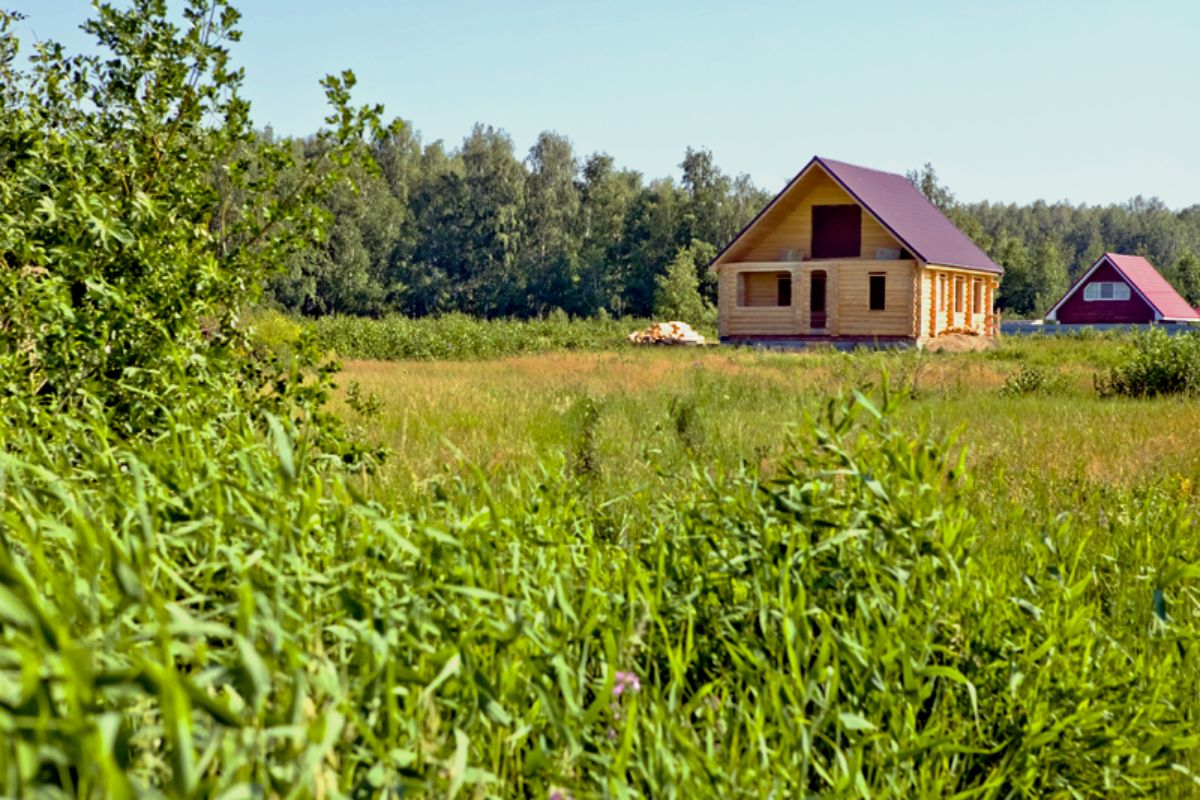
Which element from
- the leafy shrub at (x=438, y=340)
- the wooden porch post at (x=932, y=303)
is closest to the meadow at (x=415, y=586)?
the leafy shrub at (x=438, y=340)

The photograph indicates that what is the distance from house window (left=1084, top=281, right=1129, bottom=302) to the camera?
51.5 meters

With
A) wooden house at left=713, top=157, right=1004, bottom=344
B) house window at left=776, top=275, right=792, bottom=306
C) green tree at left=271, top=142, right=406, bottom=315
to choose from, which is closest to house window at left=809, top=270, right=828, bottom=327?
house window at left=776, top=275, right=792, bottom=306

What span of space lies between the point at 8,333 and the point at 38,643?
3.69 m

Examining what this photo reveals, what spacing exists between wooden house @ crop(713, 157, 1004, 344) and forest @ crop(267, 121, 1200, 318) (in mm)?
31256

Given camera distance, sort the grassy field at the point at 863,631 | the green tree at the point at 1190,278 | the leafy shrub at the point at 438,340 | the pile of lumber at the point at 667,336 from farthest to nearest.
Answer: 1. the green tree at the point at 1190,278
2. the pile of lumber at the point at 667,336
3. the leafy shrub at the point at 438,340
4. the grassy field at the point at 863,631

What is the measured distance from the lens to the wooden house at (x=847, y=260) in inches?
1336

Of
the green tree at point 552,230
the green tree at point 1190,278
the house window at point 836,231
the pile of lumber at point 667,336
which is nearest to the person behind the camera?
the pile of lumber at point 667,336

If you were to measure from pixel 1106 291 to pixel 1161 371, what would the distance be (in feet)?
137

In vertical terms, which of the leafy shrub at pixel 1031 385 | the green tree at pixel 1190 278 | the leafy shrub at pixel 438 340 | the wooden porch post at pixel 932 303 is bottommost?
the leafy shrub at pixel 1031 385

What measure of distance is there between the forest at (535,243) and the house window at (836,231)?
31491 millimetres

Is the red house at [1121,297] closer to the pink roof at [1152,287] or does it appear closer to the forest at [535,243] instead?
the pink roof at [1152,287]

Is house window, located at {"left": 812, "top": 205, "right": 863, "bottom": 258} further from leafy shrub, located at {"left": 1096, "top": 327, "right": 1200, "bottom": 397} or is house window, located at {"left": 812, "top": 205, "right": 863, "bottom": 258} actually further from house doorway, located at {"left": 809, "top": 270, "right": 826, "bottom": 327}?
leafy shrub, located at {"left": 1096, "top": 327, "right": 1200, "bottom": 397}

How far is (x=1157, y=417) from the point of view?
36.0 ft

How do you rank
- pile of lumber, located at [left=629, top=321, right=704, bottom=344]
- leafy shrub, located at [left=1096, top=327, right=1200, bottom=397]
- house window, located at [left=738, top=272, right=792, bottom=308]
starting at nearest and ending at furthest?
leafy shrub, located at [left=1096, top=327, right=1200, bottom=397] < pile of lumber, located at [left=629, top=321, right=704, bottom=344] < house window, located at [left=738, top=272, right=792, bottom=308]
